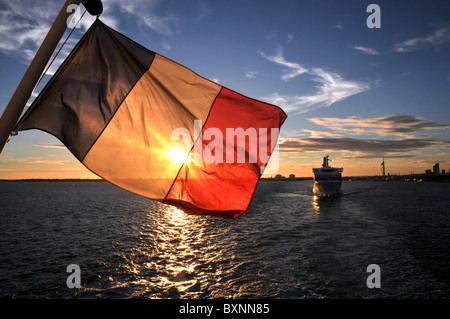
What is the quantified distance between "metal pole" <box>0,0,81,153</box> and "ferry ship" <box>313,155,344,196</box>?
8480 centimetres

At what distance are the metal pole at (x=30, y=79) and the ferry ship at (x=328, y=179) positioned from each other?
278 ft

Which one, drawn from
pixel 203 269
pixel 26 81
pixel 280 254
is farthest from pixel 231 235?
pixel 26 81

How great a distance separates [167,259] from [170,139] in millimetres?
18265

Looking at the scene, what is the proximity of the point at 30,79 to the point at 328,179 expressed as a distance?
286 feet

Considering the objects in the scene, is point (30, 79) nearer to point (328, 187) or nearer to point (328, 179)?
point (328, 179)

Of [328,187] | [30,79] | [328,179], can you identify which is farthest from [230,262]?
[328,187]

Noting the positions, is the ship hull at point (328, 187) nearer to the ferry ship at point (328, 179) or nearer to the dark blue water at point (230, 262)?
the ferry ship at point (328, 179)

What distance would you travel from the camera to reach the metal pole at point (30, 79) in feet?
9.14

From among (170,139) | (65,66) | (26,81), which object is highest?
(65,66)

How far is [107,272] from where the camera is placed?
58.0ft

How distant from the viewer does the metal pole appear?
2.79 metres

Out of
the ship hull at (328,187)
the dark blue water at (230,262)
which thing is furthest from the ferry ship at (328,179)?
the dark blue water at (230,262)

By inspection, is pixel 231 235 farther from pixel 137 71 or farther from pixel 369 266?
pixel 137 71
